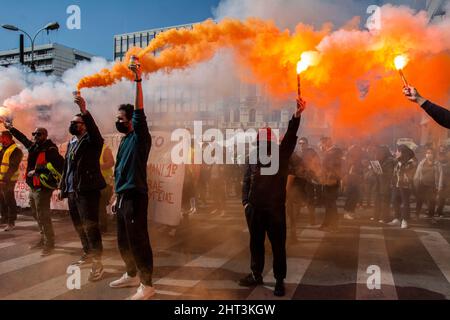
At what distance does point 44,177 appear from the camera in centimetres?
579

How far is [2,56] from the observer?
334ft

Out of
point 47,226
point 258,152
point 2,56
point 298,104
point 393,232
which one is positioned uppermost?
point 2,56

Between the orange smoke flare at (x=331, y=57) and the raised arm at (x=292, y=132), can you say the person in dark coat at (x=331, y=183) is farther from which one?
the raised arm at (x=292, y=132)

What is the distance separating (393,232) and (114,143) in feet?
20.8

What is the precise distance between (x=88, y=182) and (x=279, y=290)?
103 inches

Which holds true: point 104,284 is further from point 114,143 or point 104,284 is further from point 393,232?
point 393,232

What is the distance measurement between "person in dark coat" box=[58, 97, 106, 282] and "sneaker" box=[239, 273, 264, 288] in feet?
5.64

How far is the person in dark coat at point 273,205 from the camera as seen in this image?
13.4ft

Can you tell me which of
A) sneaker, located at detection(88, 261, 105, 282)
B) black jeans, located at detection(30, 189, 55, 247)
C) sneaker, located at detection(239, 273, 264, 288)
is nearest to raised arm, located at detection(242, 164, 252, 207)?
sneaker, located at detection(239, 273, 264, 288)

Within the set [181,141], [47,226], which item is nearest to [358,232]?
[181,141]

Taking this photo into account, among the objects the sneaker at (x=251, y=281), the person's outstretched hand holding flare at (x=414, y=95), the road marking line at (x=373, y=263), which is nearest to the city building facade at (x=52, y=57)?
the road marking line at (x=373, y=263)

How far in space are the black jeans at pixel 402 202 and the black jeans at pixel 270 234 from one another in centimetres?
532

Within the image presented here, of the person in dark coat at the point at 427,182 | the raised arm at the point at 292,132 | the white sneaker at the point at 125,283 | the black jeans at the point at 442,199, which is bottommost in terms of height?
the white sneaker at the point at 125,283

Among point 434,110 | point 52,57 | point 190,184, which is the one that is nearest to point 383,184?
point 190,184
